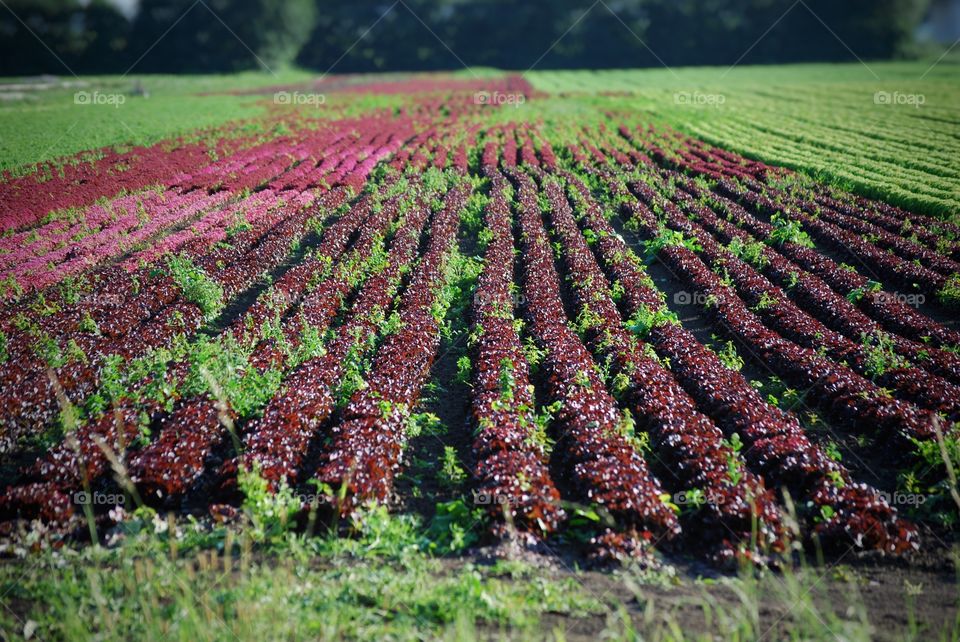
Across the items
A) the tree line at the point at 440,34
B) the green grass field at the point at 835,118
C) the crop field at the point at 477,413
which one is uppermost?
the tree line at the point at 440,34

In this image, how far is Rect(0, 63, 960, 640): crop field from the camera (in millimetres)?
5914

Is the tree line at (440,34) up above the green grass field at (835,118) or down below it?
above

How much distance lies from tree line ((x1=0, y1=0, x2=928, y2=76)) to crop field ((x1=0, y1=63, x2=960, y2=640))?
3439 inches

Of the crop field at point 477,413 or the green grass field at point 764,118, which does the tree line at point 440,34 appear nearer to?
the green grass field at point 764,118

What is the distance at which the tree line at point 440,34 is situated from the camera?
90750 millimetres

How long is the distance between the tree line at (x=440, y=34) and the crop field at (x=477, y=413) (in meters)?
87.3

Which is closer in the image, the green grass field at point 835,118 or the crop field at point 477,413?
the crop field at point 477,413

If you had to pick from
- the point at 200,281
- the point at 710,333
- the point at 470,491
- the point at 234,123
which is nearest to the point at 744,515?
the point at 470,491

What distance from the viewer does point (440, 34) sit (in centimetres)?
11369

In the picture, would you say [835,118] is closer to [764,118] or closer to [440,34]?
[764,118]

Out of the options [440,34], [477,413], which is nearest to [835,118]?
[477,413]

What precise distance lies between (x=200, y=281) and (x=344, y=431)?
791cm

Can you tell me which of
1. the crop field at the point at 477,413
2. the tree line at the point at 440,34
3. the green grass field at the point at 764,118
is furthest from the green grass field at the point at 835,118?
the tree line at the point at 440,34

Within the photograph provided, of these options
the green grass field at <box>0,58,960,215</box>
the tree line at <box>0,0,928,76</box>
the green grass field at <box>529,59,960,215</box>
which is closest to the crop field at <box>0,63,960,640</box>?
the green grass field at <box>529,59,960,215</box>
